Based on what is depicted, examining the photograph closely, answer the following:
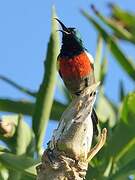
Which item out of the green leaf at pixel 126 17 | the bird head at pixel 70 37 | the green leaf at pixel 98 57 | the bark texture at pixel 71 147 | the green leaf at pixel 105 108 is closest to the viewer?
the bark texture at pixel 71 147

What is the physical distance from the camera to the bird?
2.00 metres

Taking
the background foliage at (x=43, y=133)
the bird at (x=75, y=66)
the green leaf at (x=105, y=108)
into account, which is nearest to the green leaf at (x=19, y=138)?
the background foliage at (x=43, y=133)

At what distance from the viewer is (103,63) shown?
316 centimetres

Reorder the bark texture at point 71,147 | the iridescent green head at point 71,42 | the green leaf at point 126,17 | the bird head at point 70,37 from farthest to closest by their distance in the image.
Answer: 1. the green leaf at point 126,17
2. the bird head at point 70,37
3. the iridescent green head at point 71,42
4. the bark texture at point 71,147

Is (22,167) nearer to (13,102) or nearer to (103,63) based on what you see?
(13,102)

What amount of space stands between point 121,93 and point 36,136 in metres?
0.93

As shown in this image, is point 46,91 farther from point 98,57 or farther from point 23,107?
point 98,57

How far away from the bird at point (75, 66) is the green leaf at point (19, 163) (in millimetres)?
235

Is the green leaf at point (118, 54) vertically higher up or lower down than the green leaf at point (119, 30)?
lower down

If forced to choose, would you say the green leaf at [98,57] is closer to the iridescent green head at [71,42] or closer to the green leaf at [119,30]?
the green leaf at [119,30]

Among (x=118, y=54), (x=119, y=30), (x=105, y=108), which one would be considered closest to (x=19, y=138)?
(x=118, y=54)

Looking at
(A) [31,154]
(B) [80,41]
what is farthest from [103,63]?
(A) [31,154]

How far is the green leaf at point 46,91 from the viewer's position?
7.63 feet

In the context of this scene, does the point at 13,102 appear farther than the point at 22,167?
Yes
